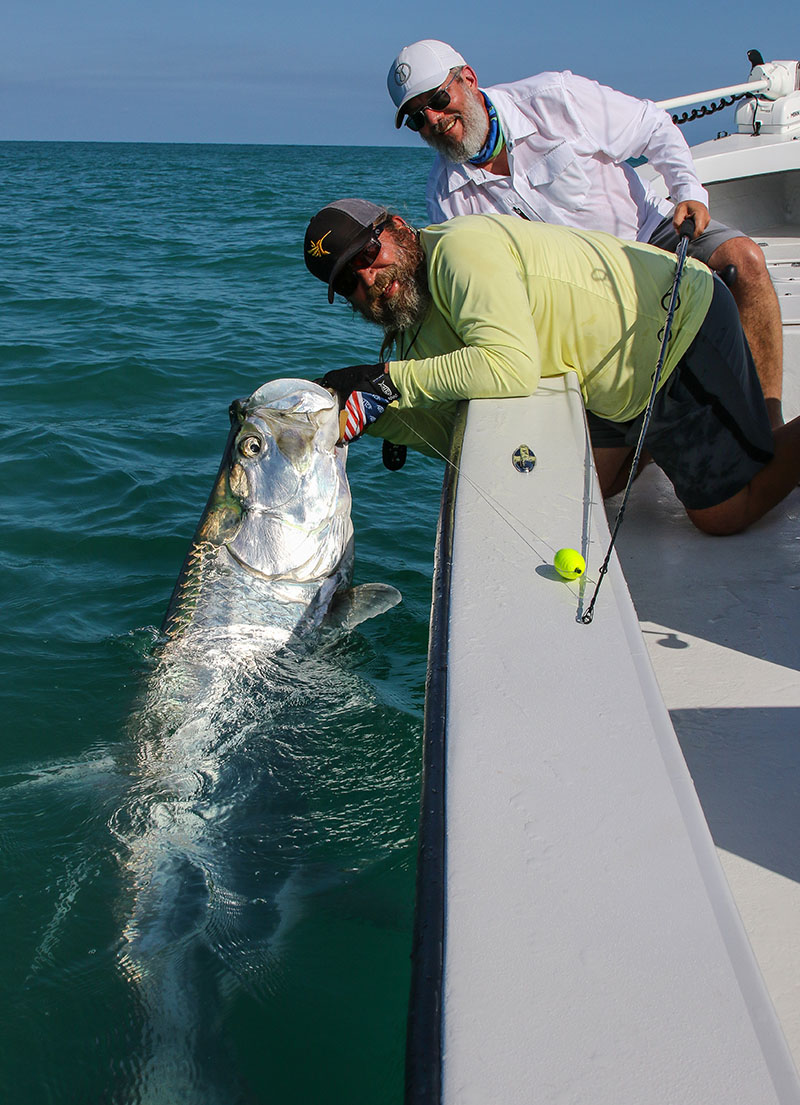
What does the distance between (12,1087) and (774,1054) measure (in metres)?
1.76

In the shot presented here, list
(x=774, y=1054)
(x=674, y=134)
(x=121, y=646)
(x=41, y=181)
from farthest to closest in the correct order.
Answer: (x=41, y=181), (x=121, y=646), (x=674, y=134), (x=774, y=1054)

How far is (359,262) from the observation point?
103 inches

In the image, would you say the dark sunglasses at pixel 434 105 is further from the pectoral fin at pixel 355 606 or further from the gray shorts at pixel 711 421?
the pectoral fin at pixel 355 606

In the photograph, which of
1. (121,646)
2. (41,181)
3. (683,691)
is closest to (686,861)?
(683,691)

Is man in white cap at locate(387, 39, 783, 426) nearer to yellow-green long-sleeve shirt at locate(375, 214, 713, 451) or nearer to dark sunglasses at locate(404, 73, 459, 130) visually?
dark sunglasses at locate(404, 73, 459, 130)

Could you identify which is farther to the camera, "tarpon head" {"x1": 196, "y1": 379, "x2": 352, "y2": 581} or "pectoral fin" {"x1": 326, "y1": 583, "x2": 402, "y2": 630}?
"pectoral fin" {"x1": 326, "y1": 583, "x2": 402, "y2": 630}

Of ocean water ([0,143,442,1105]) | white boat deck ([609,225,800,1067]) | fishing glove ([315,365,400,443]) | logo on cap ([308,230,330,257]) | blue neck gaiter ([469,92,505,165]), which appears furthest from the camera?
blue neck gaiter ([469,92,505,165])

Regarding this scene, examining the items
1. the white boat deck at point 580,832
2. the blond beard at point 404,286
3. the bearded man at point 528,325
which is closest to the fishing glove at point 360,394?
the bearded man at point 528,325

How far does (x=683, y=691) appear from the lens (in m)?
2.48

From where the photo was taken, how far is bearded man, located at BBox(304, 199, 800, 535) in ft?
8.20

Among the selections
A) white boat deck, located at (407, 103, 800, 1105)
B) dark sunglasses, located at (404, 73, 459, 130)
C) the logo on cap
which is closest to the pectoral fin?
white boat deck, located at (407, 103, 800, 1105)

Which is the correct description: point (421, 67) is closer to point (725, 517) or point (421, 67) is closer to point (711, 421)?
point (711, 421)

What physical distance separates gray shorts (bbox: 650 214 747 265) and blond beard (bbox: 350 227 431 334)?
1303mm

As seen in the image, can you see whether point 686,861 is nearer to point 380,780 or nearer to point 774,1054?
point 774,1054
